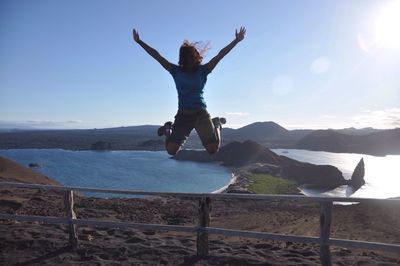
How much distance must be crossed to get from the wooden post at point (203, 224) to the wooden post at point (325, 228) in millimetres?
2013

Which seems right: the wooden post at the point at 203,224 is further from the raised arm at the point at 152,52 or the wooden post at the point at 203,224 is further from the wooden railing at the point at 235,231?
the raised arm at the point at 152,52

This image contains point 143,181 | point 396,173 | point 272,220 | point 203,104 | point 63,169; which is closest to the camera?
point 203,104

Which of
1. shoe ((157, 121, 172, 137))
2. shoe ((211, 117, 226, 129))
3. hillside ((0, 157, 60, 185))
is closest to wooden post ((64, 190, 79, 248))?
shoe ((157, 121, 172, 137))

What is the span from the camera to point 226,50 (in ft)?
18.0

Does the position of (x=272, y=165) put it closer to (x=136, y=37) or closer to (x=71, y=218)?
(x=71, y=218)

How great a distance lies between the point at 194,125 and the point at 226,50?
1.15 m

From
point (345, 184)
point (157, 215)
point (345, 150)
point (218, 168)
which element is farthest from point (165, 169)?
point (345, 150)

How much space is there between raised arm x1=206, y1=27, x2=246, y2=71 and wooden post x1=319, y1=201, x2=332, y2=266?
2.96 metres

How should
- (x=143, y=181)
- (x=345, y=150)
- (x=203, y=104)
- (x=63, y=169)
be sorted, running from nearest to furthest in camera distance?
(x=203, y=104) < (x=143, y=181) < (x=63, y=169) < (x=345, y=150)

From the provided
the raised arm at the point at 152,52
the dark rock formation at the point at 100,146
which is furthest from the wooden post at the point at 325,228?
the dark rock formation at the point at 100,146

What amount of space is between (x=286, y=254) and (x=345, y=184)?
296 ft

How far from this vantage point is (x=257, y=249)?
25.8ft

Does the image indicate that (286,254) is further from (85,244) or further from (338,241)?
(85,244)

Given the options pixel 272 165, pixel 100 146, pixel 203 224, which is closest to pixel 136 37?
pixel 203 224
